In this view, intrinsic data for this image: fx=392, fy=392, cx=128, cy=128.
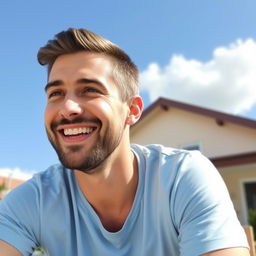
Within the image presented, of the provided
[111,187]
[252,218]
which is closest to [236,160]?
[252,218]

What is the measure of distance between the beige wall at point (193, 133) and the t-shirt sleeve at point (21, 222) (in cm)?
1315

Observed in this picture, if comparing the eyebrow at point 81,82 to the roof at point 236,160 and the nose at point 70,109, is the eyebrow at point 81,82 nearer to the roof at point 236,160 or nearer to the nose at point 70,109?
the nose at point 70,109

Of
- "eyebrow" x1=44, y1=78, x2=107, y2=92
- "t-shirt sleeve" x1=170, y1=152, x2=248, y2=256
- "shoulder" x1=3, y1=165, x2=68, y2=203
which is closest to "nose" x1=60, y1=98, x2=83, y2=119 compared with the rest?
"eyebrow" x1=44, y1=78, x2=107, y2=92

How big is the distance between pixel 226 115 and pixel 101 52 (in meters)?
13.0

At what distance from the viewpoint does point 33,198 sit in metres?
2.13

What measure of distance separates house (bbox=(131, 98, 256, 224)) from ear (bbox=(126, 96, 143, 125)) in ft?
34.5

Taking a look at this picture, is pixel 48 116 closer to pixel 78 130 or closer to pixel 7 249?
pixel 78 130

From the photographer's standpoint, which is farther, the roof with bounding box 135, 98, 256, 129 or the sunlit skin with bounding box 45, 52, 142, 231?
the roof with bounding box 135, 98, 256, 129

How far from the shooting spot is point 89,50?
227 cm

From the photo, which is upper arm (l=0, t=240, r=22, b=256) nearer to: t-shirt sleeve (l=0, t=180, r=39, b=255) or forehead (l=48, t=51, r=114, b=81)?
t-shirt sleeve (l=0, t=180, r=39, b=255)

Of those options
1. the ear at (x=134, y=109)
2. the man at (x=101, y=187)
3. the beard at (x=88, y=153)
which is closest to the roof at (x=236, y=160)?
the ear at (x=134, y=109)

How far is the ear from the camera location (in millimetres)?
2387

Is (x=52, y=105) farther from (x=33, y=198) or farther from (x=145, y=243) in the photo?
(x=145, y=243)

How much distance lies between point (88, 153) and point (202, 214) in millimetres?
666
